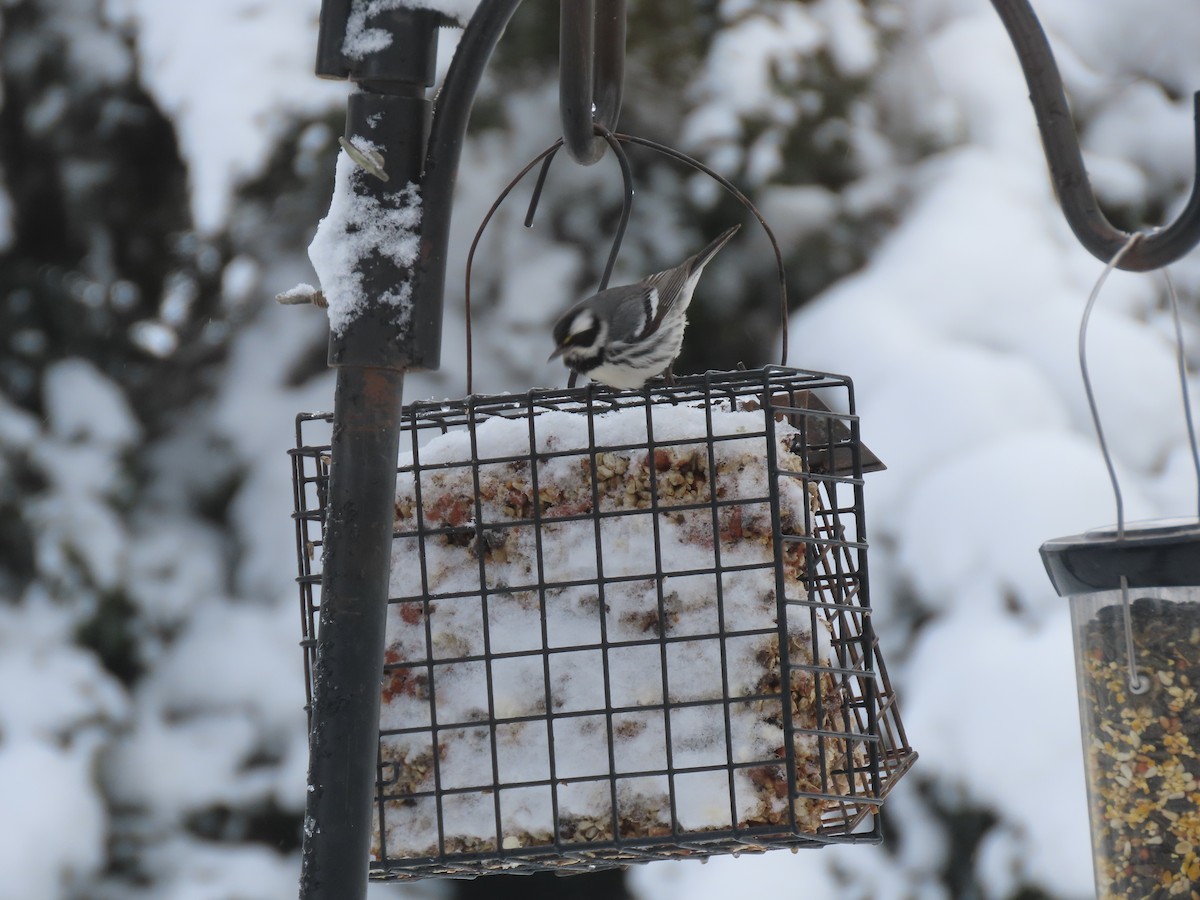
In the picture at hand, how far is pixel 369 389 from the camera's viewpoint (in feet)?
4.97

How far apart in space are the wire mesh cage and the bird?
7.4 inches

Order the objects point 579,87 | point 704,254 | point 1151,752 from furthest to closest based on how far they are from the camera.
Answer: point 704,254
point 1151,752
point 579,87

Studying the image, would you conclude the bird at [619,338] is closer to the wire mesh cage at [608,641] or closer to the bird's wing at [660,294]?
the bird's wing at [660,294]

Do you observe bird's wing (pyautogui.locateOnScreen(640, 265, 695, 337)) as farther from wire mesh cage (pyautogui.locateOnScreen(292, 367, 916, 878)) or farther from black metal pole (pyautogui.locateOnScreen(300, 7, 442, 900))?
black metal pole (pyautogui.locateOnScreen(300, 7, 442, 900))

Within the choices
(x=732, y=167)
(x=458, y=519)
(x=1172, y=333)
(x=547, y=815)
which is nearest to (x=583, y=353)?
(x=458, y=519)

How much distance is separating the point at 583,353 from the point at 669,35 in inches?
103

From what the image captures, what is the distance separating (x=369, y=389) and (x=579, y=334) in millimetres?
883

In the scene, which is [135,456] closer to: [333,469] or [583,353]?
[583,353]

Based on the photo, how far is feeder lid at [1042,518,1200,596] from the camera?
1672 mm

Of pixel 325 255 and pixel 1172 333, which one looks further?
pixel 1172 333

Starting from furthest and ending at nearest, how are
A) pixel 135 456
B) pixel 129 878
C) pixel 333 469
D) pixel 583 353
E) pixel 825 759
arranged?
1. pixel 135 456
2. pixel 129 878
3. pixel 583 353
4. pixel 825 759
5. pixel 333 469

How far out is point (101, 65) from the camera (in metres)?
4.73

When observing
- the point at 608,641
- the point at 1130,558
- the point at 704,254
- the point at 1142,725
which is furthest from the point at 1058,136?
the point at 704,254

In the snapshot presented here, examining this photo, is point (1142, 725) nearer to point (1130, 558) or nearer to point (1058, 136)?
point (1130, 558)
